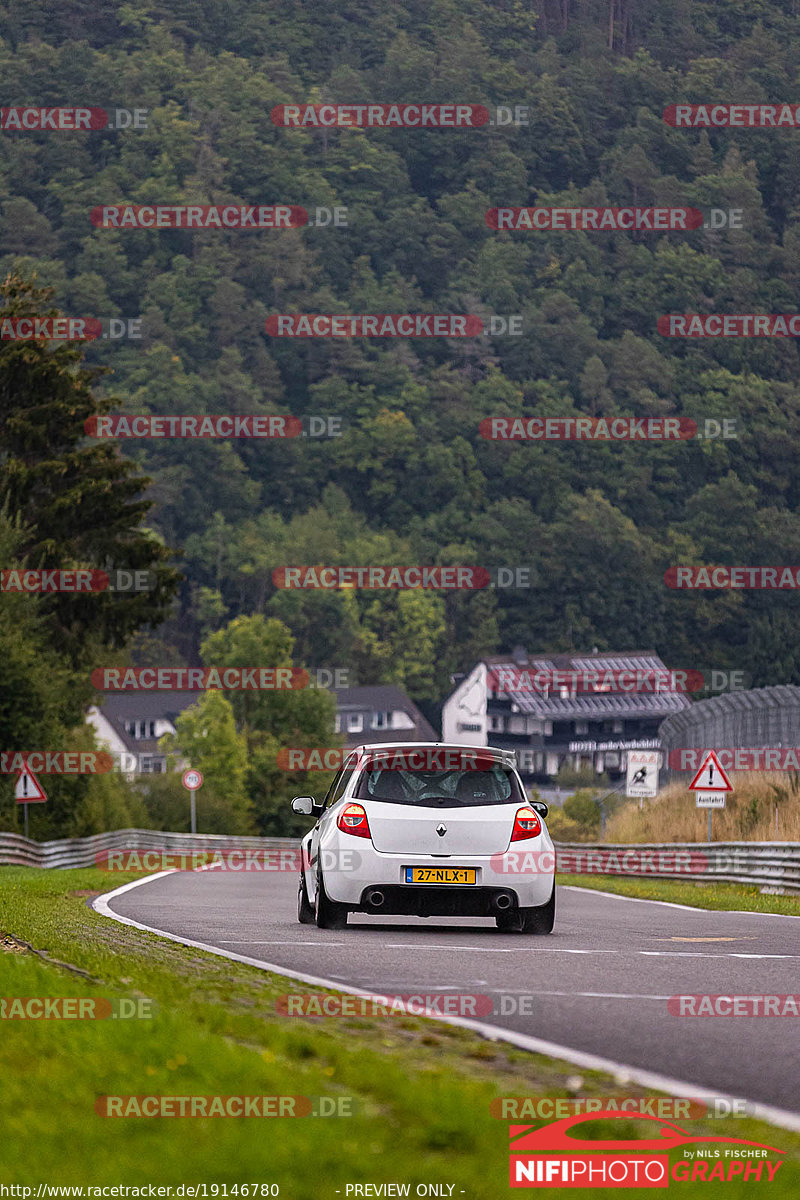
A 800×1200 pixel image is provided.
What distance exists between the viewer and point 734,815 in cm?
3266

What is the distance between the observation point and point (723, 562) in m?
160

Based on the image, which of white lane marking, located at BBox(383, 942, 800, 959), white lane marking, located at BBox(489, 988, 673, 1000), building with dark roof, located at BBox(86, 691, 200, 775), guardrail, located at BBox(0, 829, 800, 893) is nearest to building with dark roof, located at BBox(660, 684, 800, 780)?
guardrail, located at BBox(0, 829, 800, 893)

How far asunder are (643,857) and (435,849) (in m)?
19.7

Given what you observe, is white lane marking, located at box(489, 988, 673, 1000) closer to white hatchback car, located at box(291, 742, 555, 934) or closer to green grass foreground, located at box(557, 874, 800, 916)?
white hatchback car, located at box(291, 742, 555, 934)

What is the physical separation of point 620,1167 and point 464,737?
156 metres

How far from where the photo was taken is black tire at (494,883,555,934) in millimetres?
14219

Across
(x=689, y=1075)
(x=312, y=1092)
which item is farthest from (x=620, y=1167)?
(x=689, y=1075)

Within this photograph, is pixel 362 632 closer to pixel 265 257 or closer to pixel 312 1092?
pixel 265 257

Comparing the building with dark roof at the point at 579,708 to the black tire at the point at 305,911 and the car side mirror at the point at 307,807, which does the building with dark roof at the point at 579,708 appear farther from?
the black tire at the point at 305,911

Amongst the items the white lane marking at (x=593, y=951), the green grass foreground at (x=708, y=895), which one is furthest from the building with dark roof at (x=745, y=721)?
the white lane marking at (x=593, y=951)

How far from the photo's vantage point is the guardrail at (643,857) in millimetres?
24406

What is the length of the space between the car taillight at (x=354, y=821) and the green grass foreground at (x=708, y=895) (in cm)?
578

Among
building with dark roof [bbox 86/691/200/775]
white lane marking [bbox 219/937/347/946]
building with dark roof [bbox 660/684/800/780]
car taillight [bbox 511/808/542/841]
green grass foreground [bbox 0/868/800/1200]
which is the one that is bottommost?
white lane marking [bbox 219/937/347/946]

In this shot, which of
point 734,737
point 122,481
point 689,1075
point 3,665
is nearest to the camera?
point 689,1075
